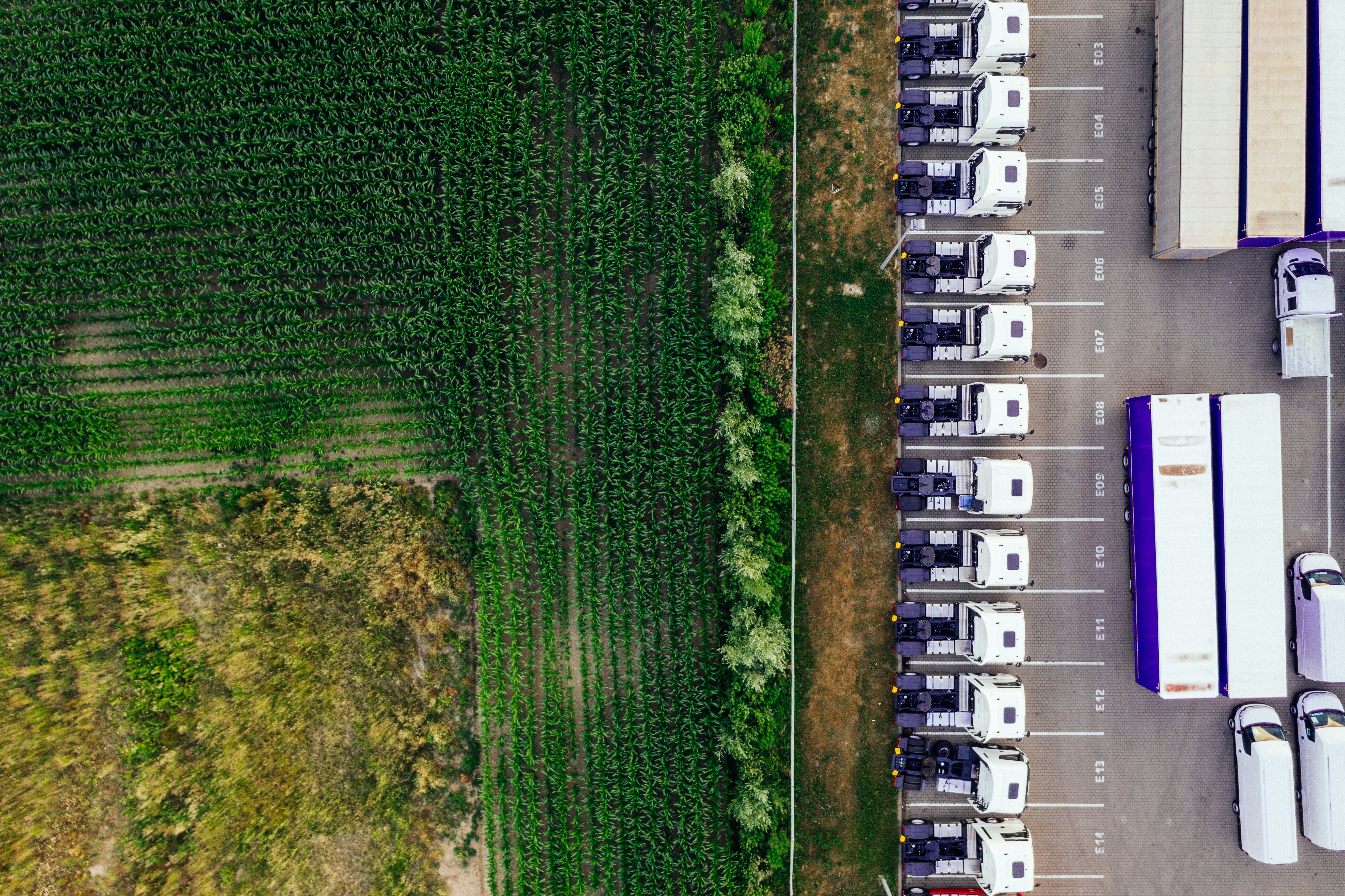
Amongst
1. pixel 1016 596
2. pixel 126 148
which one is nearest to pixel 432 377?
pixel 126 148

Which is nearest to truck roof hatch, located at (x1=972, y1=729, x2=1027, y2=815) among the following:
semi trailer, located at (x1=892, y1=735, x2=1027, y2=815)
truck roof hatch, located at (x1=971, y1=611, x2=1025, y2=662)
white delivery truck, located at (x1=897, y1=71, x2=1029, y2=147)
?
semi trailer, located at (x1=892, y1=735, x2=1027, y2=815)

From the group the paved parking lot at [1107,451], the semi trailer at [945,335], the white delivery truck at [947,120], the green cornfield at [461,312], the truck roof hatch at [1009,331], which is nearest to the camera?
the truck roof hatch at [1009,331]

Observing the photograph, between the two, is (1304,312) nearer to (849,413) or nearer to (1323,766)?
(1323,766)

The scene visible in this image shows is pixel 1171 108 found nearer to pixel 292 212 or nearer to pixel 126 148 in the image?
pixel 292 212

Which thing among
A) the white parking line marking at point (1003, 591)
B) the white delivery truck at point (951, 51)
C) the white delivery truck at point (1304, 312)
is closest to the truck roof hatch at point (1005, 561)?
the white parking line marking at point (1003, 591)

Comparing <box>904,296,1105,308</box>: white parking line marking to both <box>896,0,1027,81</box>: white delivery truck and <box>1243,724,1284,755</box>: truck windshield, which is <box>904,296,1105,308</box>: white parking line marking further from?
<box>1243,724,1284,755</box>: truck windshield

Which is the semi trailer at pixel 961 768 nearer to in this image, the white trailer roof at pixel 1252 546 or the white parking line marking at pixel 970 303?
the white trailer roof at pixel 1252 546

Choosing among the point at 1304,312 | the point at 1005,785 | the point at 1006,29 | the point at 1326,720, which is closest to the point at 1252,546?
the point at 1326,720
